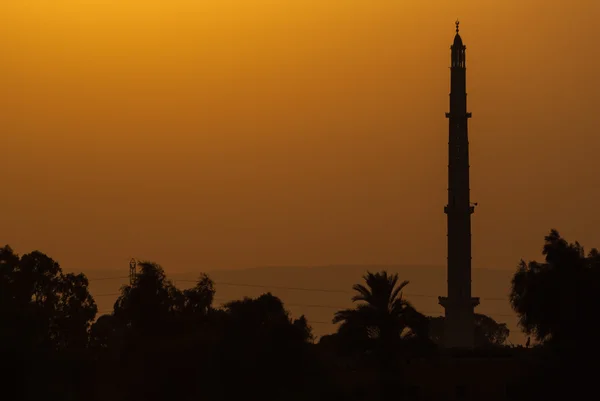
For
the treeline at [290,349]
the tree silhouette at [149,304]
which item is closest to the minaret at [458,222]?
the tree silhouette at [149,304]

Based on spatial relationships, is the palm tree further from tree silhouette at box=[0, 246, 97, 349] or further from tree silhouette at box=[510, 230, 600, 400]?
tree silhouette at box=[0, 246, 97, 349]

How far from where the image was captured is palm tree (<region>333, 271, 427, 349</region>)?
235 ft

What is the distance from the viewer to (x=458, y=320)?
430 ft

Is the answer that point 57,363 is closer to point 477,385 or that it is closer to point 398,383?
point 398,383

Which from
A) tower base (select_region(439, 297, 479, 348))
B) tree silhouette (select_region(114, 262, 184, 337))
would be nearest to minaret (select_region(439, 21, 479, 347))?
tower base (select_region(439, 297, 479, 348))

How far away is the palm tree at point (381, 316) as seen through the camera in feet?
235

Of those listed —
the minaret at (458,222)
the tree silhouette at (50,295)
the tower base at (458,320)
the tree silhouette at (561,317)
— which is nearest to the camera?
the tree silhouette at (561,317)

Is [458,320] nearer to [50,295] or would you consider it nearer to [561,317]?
[50,295]

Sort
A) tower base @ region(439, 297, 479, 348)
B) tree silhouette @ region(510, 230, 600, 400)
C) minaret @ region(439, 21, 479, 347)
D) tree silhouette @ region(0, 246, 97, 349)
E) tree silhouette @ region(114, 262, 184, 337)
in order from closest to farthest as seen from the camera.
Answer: tree silhouette @ region(510, 230, 600, 400) < tree silhouette @ region(114, 262, 184, 337) < tree silhouette @ region(0, 246, 97, 349) < tower base @ region(439, 297, 479, 348) < minaret @ region(439, 21, 479, 347)

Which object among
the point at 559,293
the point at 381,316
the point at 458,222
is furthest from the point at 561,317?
the point at 458,222

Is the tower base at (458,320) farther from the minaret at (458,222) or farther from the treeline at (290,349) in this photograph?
the treeline at (290,349)

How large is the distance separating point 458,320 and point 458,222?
8461 mm

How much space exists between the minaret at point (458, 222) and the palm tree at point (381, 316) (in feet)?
187

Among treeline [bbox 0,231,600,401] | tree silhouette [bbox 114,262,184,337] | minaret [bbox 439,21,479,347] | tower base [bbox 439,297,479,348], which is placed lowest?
treeline [bbox 0,231,600,401]
